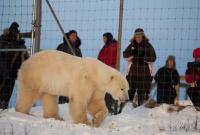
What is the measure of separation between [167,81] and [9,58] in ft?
10.2

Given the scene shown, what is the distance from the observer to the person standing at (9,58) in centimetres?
977

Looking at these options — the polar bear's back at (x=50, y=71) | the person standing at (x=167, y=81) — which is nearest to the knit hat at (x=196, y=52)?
the person standing at (x=167, y=81)

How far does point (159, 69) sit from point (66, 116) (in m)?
2.20

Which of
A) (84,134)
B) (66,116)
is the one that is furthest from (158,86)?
(84,134)

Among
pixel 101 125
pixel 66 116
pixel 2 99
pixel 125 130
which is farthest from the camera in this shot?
pixel 2 99

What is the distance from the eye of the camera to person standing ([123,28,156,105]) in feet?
32.0

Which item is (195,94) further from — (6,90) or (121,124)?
(6,90)

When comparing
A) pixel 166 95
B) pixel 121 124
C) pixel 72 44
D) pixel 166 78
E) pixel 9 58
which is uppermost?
pixel 72 44

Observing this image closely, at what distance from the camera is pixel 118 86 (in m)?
7.96

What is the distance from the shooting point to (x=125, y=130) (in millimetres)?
6926

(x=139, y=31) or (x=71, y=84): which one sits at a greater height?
(x=139, y=31)

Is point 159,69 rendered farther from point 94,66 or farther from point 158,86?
point 94,66

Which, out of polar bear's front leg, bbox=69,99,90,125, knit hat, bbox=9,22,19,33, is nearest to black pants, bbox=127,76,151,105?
polar bear's front leg, bbox=69,99,90,125

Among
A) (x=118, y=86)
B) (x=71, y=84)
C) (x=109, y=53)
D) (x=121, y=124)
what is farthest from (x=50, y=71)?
(x=109, y=53)
